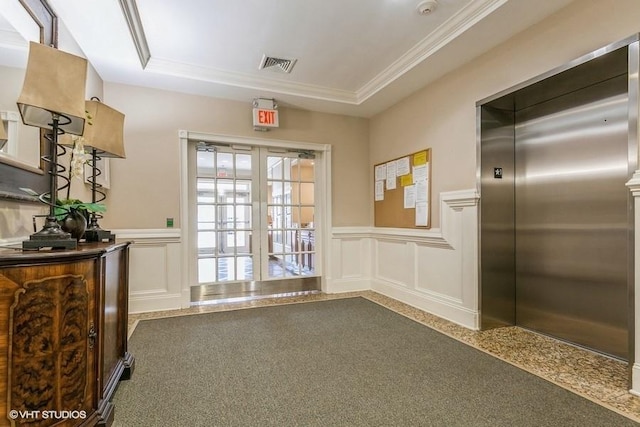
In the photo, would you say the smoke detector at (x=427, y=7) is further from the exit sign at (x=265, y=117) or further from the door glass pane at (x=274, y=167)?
the door glass pane at (x=274, y=167)

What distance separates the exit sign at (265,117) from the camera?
3881mm

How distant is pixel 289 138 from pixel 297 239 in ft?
4.56

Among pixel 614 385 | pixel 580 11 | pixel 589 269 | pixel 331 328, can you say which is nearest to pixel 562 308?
pixel 589 269

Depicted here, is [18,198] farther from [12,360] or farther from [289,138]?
[289,138]

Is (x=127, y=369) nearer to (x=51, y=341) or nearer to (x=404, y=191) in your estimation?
(x=51, y=341)

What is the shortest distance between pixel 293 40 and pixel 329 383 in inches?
112

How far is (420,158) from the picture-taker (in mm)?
3609

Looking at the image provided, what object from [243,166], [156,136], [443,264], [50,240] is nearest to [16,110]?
[50,240]

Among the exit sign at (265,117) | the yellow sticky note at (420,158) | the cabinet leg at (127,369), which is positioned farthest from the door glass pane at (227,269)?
the yellow sticky note at (420,158)

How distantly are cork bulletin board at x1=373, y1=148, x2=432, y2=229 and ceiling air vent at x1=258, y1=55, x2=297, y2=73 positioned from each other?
67.5 inches

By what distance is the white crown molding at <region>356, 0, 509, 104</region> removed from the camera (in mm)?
2369

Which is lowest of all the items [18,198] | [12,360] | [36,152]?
[12,360]

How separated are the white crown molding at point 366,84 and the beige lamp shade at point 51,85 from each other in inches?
74.9

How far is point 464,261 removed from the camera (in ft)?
9.86
